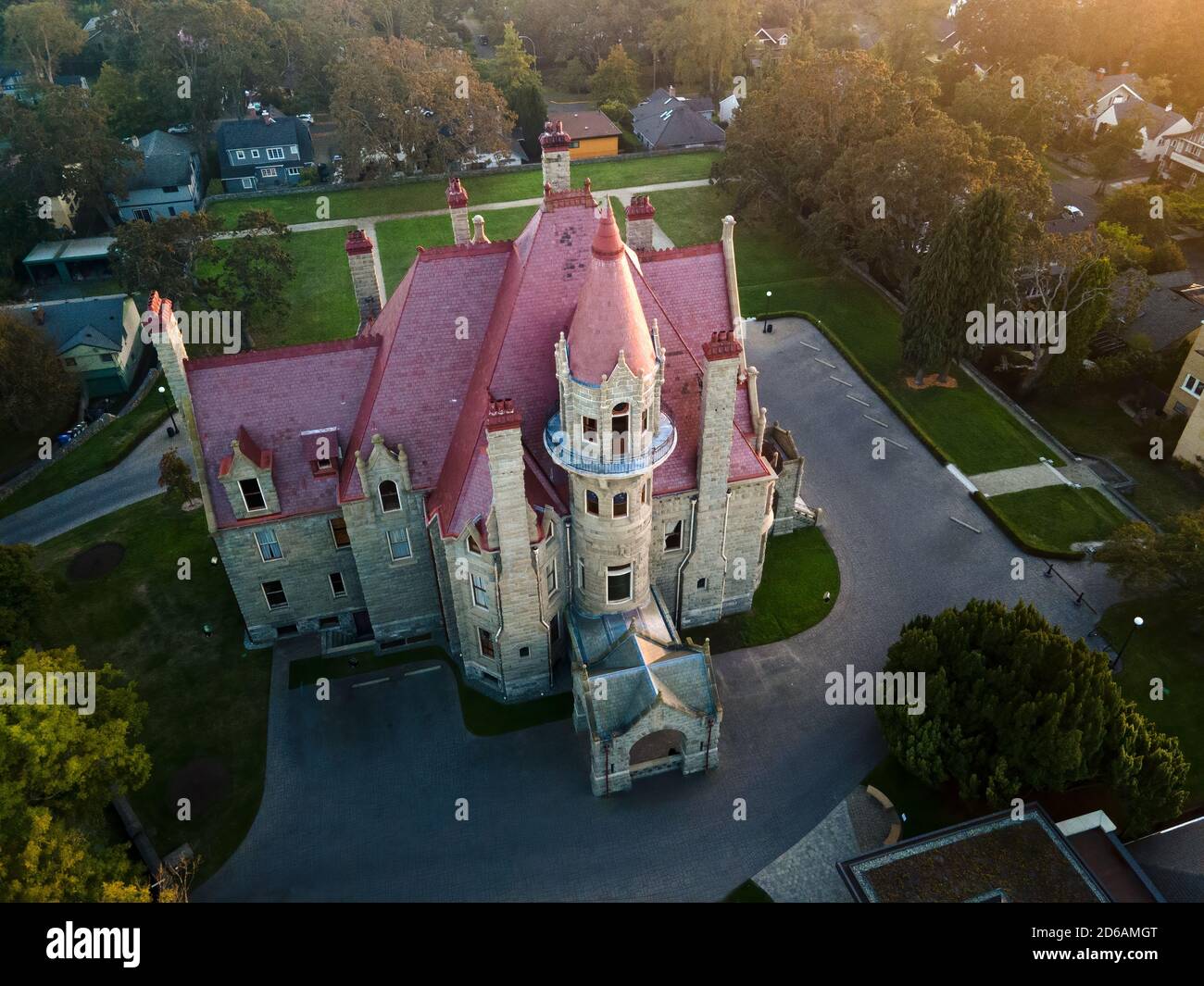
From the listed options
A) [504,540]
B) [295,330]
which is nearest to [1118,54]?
[295,330]

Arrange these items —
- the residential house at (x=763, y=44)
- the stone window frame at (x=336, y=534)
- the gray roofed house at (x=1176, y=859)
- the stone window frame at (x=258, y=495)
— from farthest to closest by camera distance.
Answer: the residential house at (x=763, y=44) → the stone window frame at (x=336, y=534) → the stone window frame at (x=258, y=495) → the gray roofed house at (x=1176, y=859)

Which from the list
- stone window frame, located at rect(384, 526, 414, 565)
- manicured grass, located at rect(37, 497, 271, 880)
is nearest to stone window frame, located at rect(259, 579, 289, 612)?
manicured grass, located at rect(37, 497, 271, 880)

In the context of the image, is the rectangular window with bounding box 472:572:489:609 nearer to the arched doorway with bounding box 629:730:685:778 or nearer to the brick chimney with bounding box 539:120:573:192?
the arched doorway with bounding box 629:730:685:778

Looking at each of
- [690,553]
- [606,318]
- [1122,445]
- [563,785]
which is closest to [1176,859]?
[690,553]

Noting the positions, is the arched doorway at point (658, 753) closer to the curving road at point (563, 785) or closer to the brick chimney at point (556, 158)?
the curving road at point (563, 785)

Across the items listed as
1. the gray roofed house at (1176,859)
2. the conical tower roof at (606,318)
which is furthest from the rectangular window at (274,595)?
the gray roofed house at (1176,859)
